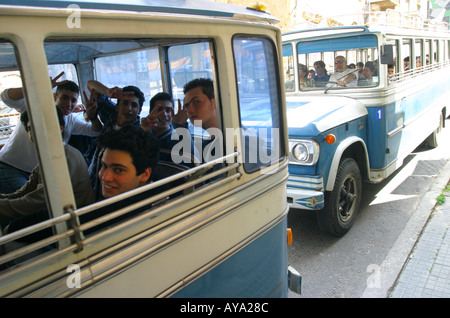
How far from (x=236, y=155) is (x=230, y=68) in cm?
43

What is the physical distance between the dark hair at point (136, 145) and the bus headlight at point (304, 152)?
2144 mm

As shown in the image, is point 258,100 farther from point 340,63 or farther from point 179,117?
point 340,63

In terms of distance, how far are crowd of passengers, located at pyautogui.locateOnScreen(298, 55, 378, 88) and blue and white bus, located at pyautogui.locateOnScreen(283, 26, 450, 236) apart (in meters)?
0.01

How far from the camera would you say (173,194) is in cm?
183

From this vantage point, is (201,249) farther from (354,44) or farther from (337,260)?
(354,44)

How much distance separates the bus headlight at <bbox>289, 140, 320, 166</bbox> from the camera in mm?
3713

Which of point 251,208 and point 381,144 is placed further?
point 381,144

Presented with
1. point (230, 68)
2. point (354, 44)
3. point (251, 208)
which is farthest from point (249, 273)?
point (354, 44)

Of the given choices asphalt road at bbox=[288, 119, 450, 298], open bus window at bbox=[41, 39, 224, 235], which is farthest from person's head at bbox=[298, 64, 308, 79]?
open bus window at bbox=[41, 39, 224, 235]

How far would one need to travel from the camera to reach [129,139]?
6.14 ft

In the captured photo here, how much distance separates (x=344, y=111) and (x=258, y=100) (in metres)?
2.53

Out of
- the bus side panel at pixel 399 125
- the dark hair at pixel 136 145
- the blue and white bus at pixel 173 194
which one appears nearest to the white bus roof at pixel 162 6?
the blue and white bus at pixel 173 194

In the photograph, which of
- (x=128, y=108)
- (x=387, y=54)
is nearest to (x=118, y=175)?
(x=128, y=108)

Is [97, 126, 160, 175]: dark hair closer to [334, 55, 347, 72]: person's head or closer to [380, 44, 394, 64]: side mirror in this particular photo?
[380, 44, 394, 64]: side mirror
